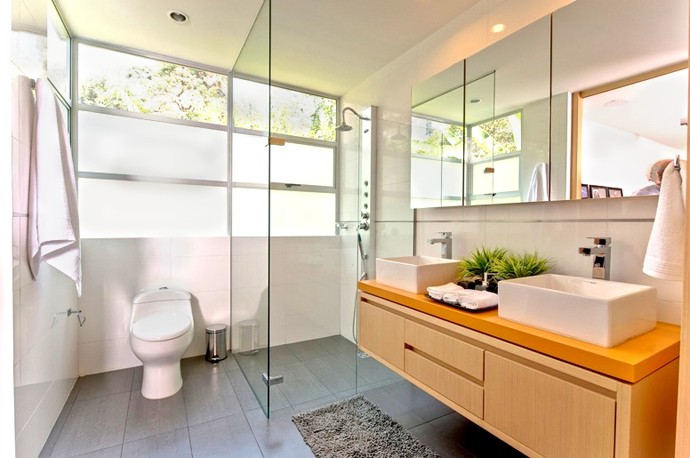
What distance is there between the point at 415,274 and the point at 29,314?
73.4 inches

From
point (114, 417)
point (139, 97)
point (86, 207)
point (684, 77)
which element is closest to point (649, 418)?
point (684, 77)

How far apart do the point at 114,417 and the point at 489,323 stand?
223cm

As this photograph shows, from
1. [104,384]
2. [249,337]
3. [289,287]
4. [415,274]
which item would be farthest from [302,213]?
[104,384]

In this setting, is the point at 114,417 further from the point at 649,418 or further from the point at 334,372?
the point at 649,418

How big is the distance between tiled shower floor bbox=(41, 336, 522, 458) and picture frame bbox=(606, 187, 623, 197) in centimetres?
136

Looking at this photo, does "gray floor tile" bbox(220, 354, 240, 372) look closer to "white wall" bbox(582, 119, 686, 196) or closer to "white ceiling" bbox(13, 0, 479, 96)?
"white ceiling" bbox(13, 0, 479, 96)

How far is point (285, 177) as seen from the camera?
8.11 ft

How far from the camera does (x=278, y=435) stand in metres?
1.87

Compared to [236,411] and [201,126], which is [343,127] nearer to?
[201,126]

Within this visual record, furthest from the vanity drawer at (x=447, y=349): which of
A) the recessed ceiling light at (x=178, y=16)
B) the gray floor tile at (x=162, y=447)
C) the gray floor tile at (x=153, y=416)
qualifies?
the recessed ceiling light at (x=178, y=16)

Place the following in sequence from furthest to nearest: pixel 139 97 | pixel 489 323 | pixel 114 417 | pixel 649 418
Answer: pixel 139 97
pixel 114 417
pixel 489 323
pixel 649 418

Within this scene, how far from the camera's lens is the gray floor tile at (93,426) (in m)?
1.75

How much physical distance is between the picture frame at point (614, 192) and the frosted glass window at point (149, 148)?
2806 millimetres

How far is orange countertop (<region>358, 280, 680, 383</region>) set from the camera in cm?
94
